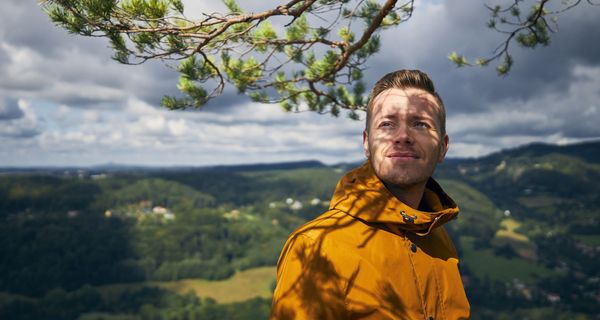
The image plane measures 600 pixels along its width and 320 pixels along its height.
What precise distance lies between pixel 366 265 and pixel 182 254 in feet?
509

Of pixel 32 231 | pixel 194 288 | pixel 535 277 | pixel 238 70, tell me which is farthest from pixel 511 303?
pixel 32 231

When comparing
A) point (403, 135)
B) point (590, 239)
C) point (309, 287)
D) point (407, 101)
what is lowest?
point (590, 239)

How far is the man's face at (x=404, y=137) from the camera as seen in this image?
2.14m

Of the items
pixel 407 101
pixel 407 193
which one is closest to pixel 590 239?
pixel 407 193

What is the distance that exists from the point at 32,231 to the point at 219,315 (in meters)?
89.0

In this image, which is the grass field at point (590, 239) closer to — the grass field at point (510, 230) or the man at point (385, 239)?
the grass field at point (510, 230)

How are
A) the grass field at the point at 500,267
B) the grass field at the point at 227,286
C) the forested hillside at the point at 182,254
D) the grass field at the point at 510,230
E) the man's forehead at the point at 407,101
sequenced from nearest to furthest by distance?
the man's forehead at the point at 407,101 → the forested hillside at the point at 182,254 → the grass field at the point at 227,286 → the grass field at the point at 500,267 → the grass field at the point at 510,230

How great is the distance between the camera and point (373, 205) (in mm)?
2057

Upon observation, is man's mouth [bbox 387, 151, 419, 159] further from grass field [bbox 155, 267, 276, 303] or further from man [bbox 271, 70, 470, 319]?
grass field [bbox 155, 267, 276, 303]

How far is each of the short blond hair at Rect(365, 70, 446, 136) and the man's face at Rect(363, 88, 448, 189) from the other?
45 mm

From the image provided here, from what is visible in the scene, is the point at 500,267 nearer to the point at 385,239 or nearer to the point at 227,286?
the point at 227,286

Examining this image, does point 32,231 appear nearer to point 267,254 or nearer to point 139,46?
point 267,254

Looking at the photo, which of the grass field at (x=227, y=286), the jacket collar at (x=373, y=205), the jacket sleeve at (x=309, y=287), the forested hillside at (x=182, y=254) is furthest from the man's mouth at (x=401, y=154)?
the grass field at (x=227, y=286)

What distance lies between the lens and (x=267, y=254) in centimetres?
14725
